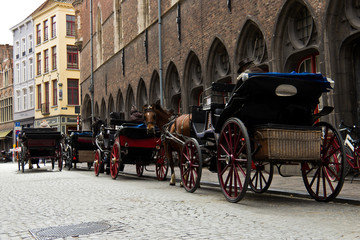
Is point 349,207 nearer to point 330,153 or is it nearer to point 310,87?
point 330,153

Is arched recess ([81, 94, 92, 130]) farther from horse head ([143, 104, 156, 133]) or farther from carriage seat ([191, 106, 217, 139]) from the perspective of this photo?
carriage seat ([191, 106, 217, 139])

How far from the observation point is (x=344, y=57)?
9.90 metres

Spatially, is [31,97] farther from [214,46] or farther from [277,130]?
[277,130]

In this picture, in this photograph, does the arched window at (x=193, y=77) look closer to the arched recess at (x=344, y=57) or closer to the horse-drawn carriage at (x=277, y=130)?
the arched recess at (x=344, y=57)

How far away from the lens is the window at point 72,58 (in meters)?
45.3

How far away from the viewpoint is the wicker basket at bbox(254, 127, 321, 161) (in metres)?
5.81

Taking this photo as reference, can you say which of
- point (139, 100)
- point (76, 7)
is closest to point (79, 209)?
point (139, 100)

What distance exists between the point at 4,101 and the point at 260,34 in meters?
48.5

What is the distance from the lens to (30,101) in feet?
161

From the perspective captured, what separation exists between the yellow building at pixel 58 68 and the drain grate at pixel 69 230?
39757 millimetres

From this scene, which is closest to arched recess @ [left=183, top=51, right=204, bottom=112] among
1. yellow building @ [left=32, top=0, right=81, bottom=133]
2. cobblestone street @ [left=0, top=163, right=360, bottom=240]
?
cobblestone street @ [left=0, top=163, right=360, bottom=240]

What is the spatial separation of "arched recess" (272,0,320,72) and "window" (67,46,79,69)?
36213 mm

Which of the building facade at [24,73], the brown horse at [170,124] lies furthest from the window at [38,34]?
the brown horse at [170,124]

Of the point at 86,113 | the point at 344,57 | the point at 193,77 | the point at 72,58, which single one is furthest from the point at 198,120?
the point at 72,58
